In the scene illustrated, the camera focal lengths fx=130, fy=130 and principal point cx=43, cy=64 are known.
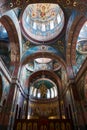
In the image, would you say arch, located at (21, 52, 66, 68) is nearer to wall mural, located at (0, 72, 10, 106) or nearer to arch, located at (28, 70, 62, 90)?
wall mural, located at (0, 72, 10, 106)

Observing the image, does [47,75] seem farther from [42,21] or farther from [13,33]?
[13,33]

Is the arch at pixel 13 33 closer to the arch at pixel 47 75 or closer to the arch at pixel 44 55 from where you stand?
the arch at pixel 44 55

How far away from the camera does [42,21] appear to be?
50.1 feet

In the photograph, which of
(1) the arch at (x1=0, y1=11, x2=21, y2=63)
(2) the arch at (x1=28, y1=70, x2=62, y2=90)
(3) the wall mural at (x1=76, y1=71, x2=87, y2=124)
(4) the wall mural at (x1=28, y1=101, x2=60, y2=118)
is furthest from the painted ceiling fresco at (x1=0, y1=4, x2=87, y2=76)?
(4) the wall mural at (x1=28, y1=101, x2=60, y2=118)

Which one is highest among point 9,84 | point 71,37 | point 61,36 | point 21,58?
point 61,36

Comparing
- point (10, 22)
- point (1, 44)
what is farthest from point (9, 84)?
point (10, 22)

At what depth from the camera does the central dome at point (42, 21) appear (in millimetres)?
13336

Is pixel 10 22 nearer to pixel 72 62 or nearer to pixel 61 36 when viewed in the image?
pixel 61 36

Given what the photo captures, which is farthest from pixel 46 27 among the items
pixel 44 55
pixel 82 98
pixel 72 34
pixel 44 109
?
pixel 44 109

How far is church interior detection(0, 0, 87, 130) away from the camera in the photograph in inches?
369

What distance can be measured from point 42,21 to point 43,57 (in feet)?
15.1

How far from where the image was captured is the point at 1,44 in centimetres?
1252

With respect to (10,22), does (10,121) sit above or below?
below

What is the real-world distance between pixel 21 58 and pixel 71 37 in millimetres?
5146
